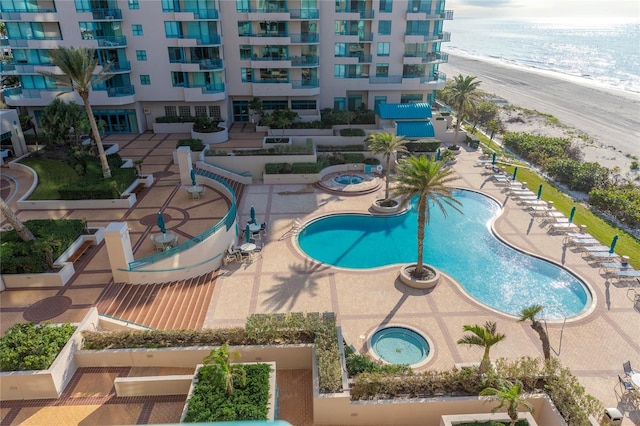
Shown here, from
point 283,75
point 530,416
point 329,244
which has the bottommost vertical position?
point 329,244

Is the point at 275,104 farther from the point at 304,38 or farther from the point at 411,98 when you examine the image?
the point at 411,98

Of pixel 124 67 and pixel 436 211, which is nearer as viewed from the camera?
pixel 436 211

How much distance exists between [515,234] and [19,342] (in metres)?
27.3

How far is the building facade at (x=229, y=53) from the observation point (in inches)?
1574

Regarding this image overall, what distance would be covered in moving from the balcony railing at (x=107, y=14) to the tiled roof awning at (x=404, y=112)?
90.5 ft

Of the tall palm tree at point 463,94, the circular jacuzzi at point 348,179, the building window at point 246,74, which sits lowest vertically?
the circular jacuzzi at point 348,179

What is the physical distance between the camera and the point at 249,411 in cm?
1223

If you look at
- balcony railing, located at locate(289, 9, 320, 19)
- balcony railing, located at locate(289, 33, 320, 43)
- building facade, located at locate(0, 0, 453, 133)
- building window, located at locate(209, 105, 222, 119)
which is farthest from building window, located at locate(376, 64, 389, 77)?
building window, located at locate(209, 105, 222, 119)

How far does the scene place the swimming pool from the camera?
21.9m

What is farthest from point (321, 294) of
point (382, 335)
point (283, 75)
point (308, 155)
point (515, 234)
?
point (283, 75)

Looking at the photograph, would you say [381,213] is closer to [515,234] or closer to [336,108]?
[515,234]

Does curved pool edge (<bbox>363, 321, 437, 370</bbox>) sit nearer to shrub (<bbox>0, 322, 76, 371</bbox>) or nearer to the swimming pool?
the swimming pool

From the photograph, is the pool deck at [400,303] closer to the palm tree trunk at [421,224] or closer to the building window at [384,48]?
the palm tree trunk at [421,224]

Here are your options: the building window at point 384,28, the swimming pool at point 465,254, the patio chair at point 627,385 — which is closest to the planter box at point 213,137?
the swimming pool at point 465,254
